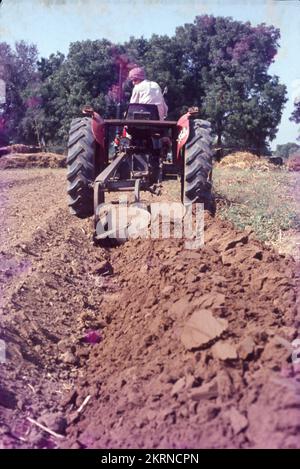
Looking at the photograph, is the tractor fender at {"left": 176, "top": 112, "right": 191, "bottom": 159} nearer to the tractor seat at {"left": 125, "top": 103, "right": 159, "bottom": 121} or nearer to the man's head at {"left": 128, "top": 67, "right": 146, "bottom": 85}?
the tractor seat at {"left": 125, "top": 103, "right": 159, "bottom": 121}

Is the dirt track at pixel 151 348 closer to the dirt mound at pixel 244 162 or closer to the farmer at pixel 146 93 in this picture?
the farmer at pixel 146 93

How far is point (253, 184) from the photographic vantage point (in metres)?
12.2

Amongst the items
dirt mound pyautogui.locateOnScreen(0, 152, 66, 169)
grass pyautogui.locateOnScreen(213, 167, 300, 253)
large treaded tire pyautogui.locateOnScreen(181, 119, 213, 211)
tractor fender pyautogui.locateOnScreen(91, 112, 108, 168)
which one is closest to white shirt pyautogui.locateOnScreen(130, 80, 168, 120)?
tractor fender pyautogui.locateOnScreen(91, 112, 108, 168)

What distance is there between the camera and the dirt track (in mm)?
2424

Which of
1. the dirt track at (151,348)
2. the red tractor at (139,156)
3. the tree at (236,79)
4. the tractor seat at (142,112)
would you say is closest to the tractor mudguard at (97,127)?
the red tractor at (139,156)

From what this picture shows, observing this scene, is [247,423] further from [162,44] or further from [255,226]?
[162,44]

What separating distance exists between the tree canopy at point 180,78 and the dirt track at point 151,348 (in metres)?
18.5

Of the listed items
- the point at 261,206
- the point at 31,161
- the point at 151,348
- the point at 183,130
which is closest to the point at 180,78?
the point at 31,161

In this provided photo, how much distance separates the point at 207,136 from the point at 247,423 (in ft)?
13.1

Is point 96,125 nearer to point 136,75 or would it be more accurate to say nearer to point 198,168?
point 136,75

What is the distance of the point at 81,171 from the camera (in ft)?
18.6

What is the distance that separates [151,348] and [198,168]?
9.37ft

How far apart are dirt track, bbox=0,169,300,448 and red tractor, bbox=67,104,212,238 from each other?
0.63m
